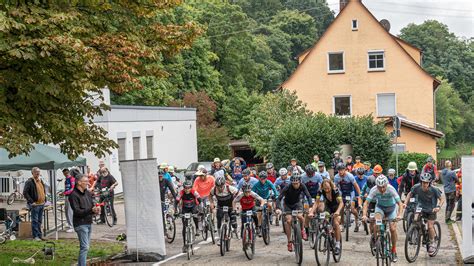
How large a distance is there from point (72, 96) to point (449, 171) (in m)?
12.3

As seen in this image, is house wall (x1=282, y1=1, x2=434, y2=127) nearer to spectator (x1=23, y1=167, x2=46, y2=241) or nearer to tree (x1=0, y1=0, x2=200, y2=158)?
spectator (x1=23, y1=167, x2=46, y2=241)

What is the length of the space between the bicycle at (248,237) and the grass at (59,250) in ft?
9.75

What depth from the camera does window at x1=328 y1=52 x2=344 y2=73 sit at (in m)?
54.1

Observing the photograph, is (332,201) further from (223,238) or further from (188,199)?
(188,199)

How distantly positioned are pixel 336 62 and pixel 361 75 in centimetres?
185

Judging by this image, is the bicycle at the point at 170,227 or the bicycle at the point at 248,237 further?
the bicycle at the point at 170,227

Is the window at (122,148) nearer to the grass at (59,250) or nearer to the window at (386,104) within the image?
the grass at (59,250)

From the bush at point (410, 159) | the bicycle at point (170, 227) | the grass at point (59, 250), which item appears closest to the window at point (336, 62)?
the bush at point (410, 159)

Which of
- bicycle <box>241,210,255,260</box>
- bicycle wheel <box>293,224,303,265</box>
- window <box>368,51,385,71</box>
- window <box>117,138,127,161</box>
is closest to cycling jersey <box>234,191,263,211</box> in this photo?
bicycle <box>241,210,255,260</box>

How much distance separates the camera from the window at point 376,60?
175ft

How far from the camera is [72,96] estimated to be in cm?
1424

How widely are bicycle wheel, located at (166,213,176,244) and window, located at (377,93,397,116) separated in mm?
35460

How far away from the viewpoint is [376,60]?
5366 centimetres

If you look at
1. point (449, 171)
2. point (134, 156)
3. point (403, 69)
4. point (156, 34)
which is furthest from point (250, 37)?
point (156, 34)
